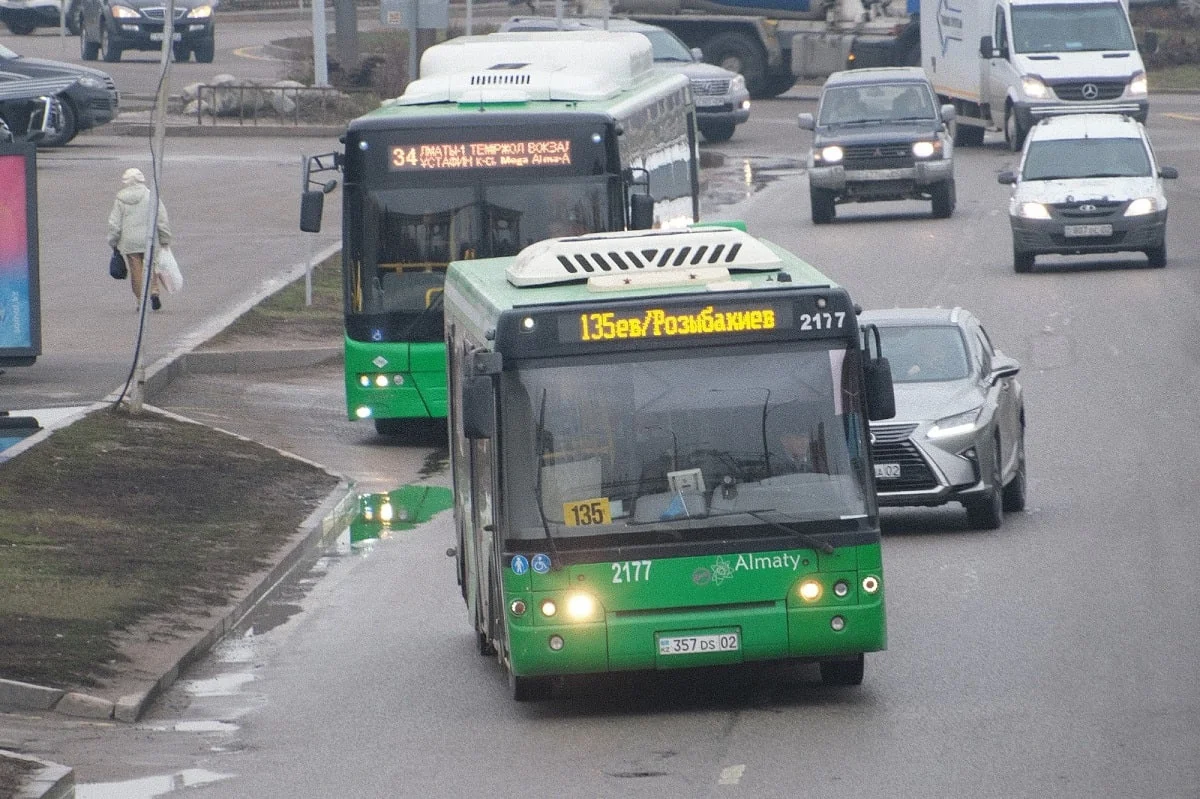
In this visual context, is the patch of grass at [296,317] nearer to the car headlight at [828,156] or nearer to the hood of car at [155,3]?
the car headlight at [828,156]

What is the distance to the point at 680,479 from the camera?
439 inches

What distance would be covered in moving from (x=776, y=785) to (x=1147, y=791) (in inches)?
58.7

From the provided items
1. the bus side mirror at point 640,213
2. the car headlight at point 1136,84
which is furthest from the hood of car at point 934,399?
the car headlight at point 1136,84

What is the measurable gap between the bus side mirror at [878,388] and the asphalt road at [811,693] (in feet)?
4.64

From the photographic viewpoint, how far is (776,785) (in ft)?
31.8

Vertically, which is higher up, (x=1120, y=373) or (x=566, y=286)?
(x=566, y=286)

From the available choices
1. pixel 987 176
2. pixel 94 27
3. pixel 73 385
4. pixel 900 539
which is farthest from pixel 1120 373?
pixel 94 27

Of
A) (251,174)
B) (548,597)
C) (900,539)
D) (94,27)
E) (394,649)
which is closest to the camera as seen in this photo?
(548,597)

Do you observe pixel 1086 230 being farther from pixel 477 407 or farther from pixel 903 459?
pixel 477 407

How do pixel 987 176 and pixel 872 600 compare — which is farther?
pixel 987 176

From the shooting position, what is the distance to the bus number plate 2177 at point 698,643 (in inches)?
437

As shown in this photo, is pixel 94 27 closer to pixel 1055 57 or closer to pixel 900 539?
pixel 1055 57

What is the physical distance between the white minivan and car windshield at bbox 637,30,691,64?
19.3m

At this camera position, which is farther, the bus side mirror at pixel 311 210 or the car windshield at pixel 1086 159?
the car windshield at pixel 1086 159
